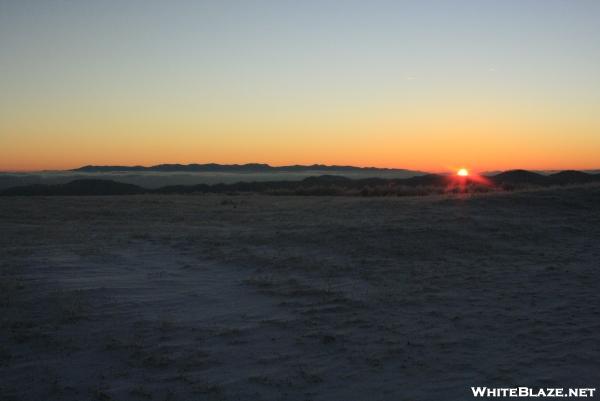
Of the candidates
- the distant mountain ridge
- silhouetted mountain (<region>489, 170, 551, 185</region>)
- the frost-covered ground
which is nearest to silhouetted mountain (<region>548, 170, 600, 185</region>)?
the distant mountain ridge

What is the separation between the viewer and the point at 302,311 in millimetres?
6992

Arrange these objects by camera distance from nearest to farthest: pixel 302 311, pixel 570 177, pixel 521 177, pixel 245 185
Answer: pixel 302 311, pixel 570 177, pixel 245 185, pixel 521 177

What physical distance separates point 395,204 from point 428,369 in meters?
13.5

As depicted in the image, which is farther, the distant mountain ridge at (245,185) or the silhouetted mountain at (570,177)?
the silhouetted mountain at (570,177)

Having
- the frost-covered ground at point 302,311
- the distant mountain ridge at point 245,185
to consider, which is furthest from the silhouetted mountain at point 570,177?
the frost-covered ground at point 302,311

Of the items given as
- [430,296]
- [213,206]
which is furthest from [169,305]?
[213,206]

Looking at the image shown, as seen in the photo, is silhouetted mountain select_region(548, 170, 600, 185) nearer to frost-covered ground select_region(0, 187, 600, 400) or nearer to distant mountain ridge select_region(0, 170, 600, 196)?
distant mountain ridge select_region(0, 170, 600, 196)

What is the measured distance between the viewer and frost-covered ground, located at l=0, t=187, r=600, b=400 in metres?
4.93

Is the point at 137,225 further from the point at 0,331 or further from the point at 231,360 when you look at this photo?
the point at 231,360

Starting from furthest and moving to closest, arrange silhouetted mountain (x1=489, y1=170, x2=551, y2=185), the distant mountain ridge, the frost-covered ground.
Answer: silhouetted mountain (x1=489, y1=170, x2=551, y2=185), the distant mountain ridge, the frost-covered ground

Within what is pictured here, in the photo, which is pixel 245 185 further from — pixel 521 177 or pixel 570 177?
pixel 570 177

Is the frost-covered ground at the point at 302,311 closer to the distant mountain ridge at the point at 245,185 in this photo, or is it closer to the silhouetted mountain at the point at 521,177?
the distant mountain ridge at the point at 245,185

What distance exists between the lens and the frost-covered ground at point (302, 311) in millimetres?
4934

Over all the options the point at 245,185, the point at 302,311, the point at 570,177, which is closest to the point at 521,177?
the point at 570,177
